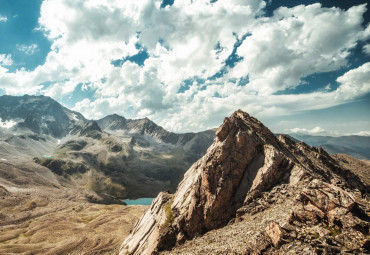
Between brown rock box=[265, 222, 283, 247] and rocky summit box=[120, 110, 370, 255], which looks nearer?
rocky summit box=[120, 110, 370, 255]

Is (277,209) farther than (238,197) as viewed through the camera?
No

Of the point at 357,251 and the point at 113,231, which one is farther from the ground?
the point at 357,251

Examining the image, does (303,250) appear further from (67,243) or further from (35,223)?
(35,223)

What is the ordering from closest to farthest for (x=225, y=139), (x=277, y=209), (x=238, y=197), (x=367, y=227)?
(x=367, y=227) → (x=277, y=209) → (x=238, y=197) → (x=225, y=139)

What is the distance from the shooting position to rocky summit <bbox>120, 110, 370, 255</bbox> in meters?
24.4

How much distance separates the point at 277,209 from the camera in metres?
34.7

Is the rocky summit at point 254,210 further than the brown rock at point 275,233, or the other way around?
the brown rock at point 275,233

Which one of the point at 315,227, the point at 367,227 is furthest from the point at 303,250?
the point at 367,227

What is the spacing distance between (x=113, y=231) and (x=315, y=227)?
329 feet

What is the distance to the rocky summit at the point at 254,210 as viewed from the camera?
2442 cm

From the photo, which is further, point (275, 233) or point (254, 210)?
point (254, 210)

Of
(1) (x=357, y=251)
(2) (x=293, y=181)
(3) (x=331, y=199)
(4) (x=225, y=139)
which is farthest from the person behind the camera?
(4) (x=225, y=139)

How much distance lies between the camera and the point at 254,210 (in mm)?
39406

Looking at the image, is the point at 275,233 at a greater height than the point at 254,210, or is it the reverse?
the point at 275,233
